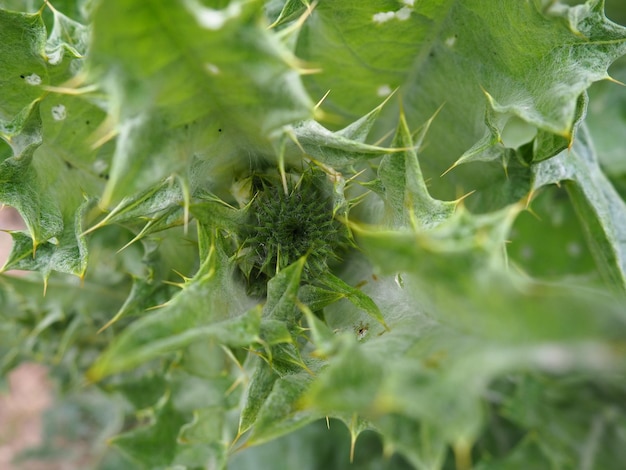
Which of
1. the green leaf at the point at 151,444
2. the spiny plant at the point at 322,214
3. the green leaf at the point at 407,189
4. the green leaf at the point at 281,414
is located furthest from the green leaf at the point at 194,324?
the green leaf at the point at 151,444

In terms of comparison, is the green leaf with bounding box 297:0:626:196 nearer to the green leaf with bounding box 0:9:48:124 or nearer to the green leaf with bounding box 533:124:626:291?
the green leaf with bounding box 533:124:626:291

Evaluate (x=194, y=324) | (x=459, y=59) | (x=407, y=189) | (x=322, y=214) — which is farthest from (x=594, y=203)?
(x=194, y=324)

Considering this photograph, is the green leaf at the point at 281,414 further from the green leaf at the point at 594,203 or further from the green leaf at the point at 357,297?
the green leaf at the point at 594,203

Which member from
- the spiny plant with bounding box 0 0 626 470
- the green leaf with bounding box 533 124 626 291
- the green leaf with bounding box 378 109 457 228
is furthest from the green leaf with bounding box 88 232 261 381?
the green leaf with bounding box 533 124 626 291

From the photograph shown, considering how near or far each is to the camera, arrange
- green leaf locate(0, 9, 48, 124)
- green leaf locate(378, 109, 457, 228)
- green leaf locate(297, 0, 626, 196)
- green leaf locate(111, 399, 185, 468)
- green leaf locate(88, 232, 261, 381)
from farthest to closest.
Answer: green leaf locate(111, 399, 185, 468) < green leaf locate(0, 9, 48, 124) < green leaf locate(297, 0, 626, 196) < green leaf locate(378, 109, 457, 228) < green leaf locate(88, 232, 261, 381)

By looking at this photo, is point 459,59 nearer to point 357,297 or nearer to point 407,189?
point 407,189

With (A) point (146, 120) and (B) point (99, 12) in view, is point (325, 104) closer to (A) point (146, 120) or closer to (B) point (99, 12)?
(A) point (146, 120)

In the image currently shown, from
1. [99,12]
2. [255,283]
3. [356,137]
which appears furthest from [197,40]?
[255,283]

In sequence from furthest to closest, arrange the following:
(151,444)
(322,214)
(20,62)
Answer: (151,444) → (20,62) → (322,214)
